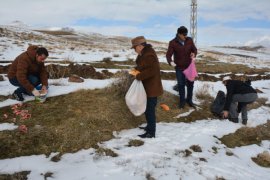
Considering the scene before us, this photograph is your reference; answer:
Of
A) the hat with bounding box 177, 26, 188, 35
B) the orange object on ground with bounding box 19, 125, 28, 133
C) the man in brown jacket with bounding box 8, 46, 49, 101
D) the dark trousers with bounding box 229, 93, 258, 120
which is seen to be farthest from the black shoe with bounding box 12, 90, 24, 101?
the dark trousers with bounding box 229, 93, 258, 120

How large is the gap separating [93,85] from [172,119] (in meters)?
2.52

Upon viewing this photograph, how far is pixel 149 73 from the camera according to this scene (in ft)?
21.5

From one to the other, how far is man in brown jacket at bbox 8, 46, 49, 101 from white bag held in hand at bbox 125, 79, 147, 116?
215cm

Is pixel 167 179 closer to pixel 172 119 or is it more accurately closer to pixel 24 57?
pixel 172 119

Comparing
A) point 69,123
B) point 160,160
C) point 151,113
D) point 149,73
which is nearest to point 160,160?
point 160,160

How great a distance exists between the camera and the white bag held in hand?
22.1 feet

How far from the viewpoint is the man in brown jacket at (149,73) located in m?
6.49

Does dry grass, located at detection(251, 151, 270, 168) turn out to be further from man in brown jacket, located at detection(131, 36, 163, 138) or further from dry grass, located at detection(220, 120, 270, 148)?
man in brown jacket, located at detection(131, 36, 163, 138)

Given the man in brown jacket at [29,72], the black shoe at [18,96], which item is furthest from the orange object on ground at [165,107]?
the black shoe at [18,96]

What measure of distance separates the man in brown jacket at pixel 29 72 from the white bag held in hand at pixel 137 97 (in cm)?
215

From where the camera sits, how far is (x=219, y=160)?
20.8 feet

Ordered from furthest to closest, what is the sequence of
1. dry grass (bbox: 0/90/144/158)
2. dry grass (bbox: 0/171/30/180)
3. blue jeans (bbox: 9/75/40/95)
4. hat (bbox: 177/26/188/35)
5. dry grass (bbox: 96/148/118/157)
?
1. hat (bbox: 177/26/188/35)
2. blue jeans (bbox: 9/75/40/95)
3. dry grass (bbox: 0/90/144/158)
4. dry grass (bbox: 96/148/118/157)
5. dry grass (bbox: 0/171/30/180)

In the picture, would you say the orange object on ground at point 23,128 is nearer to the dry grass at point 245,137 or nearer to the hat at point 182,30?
the dry grass at point 245,137

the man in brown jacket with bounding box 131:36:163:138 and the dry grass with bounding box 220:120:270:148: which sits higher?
the man in brown jacket with bounding box 131:36:163:138
